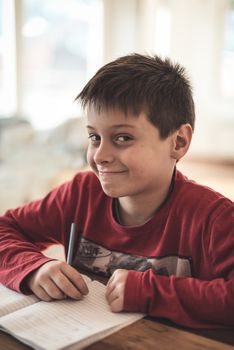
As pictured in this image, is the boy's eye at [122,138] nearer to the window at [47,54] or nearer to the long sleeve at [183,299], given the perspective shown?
the long sleeve at [183,299]

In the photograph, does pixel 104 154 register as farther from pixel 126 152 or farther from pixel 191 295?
pixel 191 295

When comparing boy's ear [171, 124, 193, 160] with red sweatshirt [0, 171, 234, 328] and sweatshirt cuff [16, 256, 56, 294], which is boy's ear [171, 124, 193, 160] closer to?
red sweatshirt [0, 171, 234, 328]

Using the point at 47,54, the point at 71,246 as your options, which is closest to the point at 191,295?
the point at 71,246

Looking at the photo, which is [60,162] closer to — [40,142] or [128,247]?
[40,142]

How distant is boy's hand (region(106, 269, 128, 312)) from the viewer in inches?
35.9

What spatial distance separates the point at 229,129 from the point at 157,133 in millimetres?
3856

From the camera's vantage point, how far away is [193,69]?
4.85m

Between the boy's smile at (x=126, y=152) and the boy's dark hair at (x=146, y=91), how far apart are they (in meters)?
0.02

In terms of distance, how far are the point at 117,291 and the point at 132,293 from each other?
0.03 meters

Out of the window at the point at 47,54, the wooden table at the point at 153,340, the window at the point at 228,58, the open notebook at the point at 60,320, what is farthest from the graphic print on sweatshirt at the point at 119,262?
the window at the point at 228,58

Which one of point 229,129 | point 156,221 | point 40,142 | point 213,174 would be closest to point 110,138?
point 156,221

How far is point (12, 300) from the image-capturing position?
96cm

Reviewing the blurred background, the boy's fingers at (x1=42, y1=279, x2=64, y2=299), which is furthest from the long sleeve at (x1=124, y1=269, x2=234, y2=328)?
the blurred background

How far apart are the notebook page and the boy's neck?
30 centimetres
